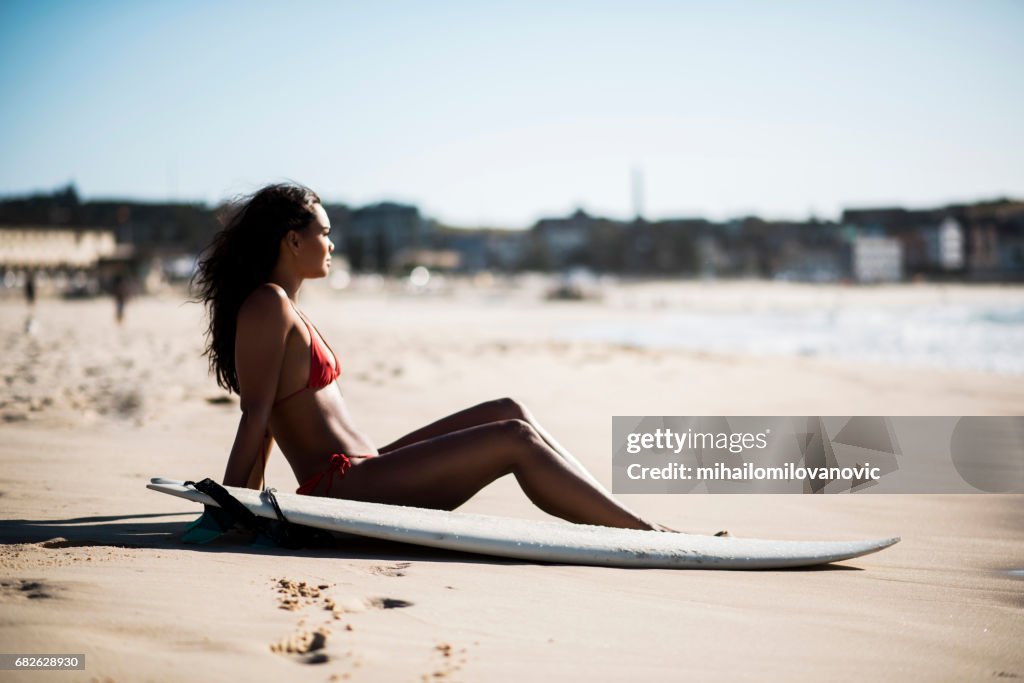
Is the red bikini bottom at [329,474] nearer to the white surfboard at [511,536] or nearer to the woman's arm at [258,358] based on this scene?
the white surfboard at [511,536]

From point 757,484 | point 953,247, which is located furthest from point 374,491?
point 953,247

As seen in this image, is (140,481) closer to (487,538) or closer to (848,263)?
(487,538)

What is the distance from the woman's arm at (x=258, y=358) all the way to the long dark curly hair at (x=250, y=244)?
0.47 ft

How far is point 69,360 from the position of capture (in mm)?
9094

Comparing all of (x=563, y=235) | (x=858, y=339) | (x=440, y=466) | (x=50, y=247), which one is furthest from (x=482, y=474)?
(x=563, y=235)

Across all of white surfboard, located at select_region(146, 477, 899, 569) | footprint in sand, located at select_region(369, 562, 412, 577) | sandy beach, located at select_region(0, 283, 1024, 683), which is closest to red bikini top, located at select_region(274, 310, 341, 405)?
white surfboard, located at select_region(146, 477, 899, 569)

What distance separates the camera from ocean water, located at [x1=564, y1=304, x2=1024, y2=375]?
1413 centimetres

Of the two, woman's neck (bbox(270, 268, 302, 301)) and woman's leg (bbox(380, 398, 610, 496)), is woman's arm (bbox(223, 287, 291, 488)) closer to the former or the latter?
woman's neck (bbox(270, 268, 302, 301))

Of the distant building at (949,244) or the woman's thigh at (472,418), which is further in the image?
the distant building at (949,244)

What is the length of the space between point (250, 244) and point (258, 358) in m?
0.40

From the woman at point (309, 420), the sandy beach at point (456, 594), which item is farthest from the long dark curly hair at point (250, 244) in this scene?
the sandy beach at point (456, 594)

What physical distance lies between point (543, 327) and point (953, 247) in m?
98.1

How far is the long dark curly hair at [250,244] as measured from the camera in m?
2.88

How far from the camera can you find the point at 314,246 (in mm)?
2928
